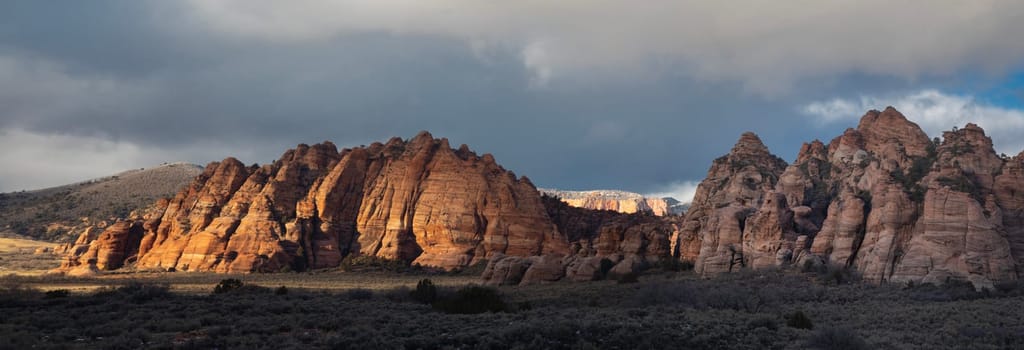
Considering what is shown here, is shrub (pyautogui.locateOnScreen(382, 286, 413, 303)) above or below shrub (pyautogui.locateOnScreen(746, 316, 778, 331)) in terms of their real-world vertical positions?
below

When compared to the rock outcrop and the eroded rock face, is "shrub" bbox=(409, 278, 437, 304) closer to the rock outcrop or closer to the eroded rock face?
the rock outcrop

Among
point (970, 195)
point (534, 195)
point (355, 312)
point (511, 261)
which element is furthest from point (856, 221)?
point (534, 195)

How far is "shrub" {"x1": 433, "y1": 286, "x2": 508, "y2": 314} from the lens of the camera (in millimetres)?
30016

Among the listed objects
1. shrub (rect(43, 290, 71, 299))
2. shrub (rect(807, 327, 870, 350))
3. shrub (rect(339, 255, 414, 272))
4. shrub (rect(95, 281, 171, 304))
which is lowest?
shrub (rect(43, 290, 71, 299))

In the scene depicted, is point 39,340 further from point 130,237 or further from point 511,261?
point 130,237

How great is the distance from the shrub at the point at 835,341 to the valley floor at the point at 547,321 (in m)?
0.04

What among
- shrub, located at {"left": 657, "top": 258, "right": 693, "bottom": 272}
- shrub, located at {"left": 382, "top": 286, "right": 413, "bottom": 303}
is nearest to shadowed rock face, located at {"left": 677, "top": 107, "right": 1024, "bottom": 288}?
shrub, located at {"left": 657, "top": 258, "right": 693, "bottom": 272}

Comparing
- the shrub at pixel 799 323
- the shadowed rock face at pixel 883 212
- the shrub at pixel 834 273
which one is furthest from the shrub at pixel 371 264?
the shrub at pixel 799 323

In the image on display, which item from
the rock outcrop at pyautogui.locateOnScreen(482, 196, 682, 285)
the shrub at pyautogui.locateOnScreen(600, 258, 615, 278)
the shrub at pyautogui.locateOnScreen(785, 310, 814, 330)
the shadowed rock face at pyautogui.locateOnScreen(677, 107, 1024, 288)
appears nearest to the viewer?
the shrub at pyautogui.locateOnScreen(785, 310, 814, 330)

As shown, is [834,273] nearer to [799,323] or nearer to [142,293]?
[799,323]

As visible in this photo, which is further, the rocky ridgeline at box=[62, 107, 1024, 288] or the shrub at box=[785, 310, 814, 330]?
the rocky ridgeline at box=[62, 107, 1024, 288]

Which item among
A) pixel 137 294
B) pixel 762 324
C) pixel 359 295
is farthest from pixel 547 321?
pixel 137 294

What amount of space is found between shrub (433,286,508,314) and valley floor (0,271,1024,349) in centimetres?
26

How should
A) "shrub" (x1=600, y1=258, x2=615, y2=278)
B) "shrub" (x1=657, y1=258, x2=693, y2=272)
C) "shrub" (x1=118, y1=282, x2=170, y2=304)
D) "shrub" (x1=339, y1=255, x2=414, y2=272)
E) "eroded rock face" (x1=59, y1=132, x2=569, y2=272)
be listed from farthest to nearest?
1. "eroded rock face" (x1=59, y1=132, x2=569, y2=272)
2. "shrub" (x1=339, y1=255, x2=414, y2=272)
3. "shrub" (x1=657, y1=258, x2=693, y2=272)
4. "shrub" (x1=600, y1=258, x2=615, y2=278)
5. "shrub" (x1=118, y1=282, x2=170, y2=304)
